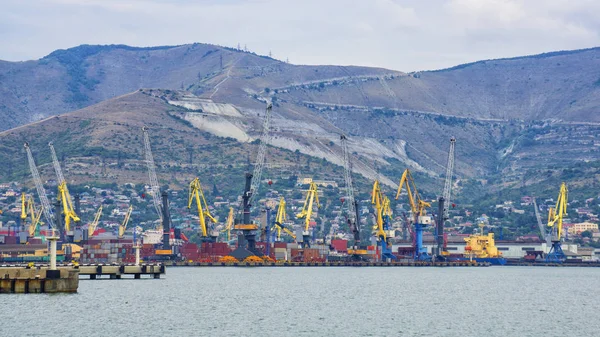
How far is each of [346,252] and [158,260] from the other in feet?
121

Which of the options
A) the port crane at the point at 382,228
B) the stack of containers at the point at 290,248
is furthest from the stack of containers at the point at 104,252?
the port crane at the point at 382,228

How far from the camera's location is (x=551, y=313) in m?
82.9

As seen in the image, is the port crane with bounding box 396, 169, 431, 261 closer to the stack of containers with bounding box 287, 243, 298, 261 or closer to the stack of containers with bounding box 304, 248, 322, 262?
the stack of containers with bounding box 304, 248, 322, 262

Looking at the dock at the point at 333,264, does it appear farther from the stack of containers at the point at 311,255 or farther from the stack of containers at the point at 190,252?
the stack of containers at the point at 190,252

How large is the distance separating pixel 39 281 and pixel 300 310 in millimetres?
17724

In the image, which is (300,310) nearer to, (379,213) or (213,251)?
(213,251)

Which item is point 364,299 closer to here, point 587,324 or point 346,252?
point 587,324

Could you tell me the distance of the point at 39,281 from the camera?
83.6 meters

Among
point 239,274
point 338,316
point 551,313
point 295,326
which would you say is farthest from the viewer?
point 239,274

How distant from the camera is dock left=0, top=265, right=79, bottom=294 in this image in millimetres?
83850

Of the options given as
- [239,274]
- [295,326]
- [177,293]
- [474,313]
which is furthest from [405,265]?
[295,326]

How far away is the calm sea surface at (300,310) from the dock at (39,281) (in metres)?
1.00

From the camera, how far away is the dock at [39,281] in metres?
83.8

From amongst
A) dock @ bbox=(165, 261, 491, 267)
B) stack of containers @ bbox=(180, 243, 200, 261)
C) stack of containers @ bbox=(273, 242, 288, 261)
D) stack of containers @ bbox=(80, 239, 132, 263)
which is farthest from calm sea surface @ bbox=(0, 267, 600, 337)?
stack of containers @ bbox=(273, 242, 288, 261)
